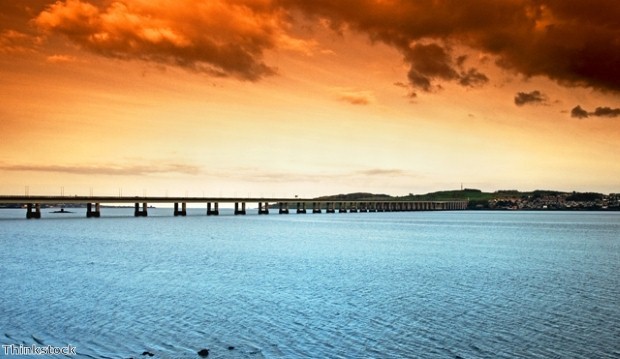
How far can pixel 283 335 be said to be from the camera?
22.0 metres

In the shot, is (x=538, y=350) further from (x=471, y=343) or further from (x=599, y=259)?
(x=599, y=259)

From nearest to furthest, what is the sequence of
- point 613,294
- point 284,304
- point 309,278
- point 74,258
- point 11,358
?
point 11,358 < point 284,304 < point 613,294 < point 309,278 < point 74,258

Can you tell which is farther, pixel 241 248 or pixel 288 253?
pixel 241 248

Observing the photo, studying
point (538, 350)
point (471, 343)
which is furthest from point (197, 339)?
point (538, 350)

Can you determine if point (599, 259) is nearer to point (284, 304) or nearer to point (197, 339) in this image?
point (284, 304)

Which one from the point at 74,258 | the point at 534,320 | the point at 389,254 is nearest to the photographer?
the point at 534,320

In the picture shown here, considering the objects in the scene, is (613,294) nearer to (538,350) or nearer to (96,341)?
(538,350)

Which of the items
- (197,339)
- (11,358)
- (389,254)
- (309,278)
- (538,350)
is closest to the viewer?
(11,358)

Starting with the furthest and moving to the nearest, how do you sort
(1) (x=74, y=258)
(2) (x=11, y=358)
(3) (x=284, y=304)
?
(1) (x=74, y=258), (3) (x=284, y=304), (2) (x=11, y=358)

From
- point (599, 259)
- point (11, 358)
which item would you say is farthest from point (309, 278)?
point (599, 259)

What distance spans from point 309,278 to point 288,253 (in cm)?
2115

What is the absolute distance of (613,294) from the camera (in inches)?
1259

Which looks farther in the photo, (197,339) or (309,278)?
(309,278)

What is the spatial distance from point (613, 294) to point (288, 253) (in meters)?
35.8
